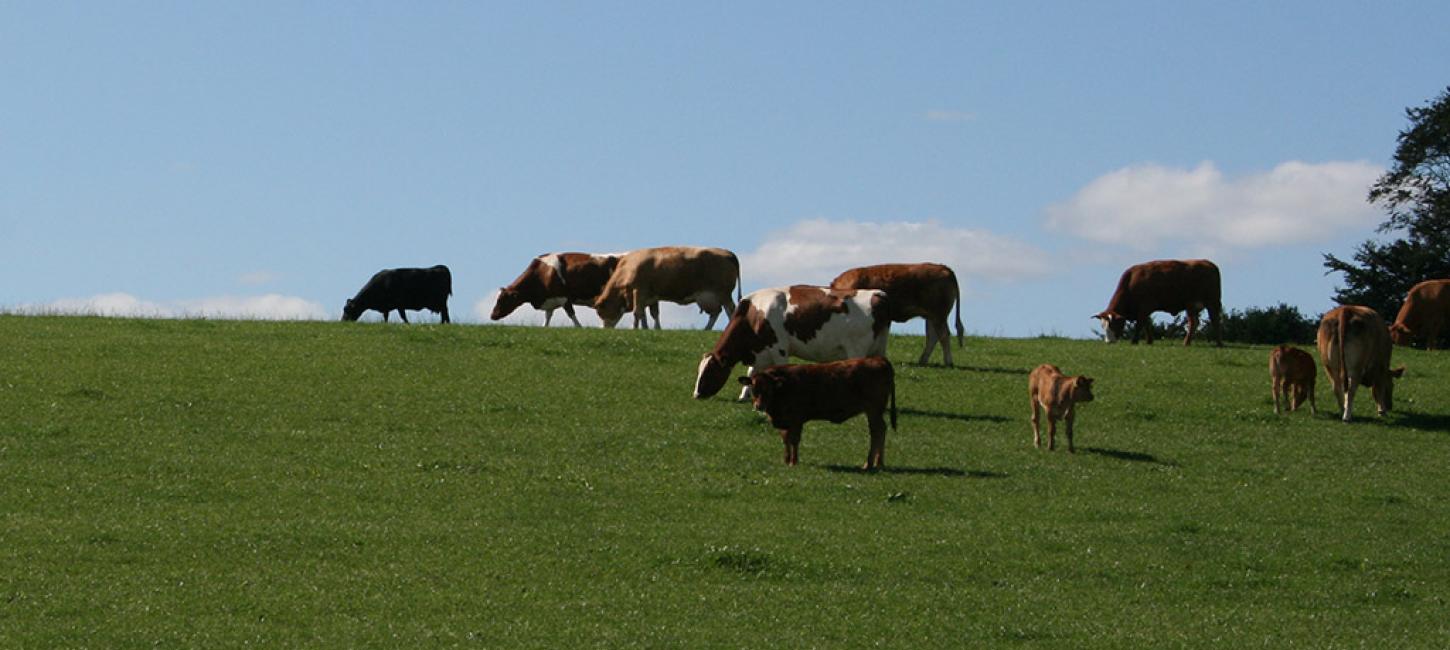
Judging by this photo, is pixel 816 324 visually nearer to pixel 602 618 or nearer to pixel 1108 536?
pixel 1108 536

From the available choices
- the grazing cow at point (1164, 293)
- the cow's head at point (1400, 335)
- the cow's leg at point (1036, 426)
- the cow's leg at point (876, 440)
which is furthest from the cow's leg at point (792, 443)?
the cow's head at point (1400, 335)

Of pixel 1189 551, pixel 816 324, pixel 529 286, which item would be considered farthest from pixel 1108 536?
pixel 529 286

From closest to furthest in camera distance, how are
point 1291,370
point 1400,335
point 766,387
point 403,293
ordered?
point 766,387 < point 1291,370 < point 1400,335 < point 403,293

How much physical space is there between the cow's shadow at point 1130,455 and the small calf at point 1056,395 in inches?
14.0

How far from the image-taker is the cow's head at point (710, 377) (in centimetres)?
2753

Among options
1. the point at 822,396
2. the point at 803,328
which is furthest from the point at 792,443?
the point at 803,328

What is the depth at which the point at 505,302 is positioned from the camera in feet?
158

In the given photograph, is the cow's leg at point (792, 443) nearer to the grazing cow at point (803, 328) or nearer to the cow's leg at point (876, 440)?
the cow's leg at point (876, 440)

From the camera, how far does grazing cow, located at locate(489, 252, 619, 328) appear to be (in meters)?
47.0

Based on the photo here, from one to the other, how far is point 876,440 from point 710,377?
5117mm

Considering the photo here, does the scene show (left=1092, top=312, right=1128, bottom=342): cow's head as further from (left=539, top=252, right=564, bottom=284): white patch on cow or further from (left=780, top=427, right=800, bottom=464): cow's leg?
(left=780, top=427, right=800, bottom=464): cow's leg

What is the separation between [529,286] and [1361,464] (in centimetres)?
2640

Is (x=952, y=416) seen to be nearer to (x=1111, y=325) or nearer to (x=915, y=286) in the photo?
(x=915, y=286)

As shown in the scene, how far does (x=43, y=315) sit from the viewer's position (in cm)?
3678
